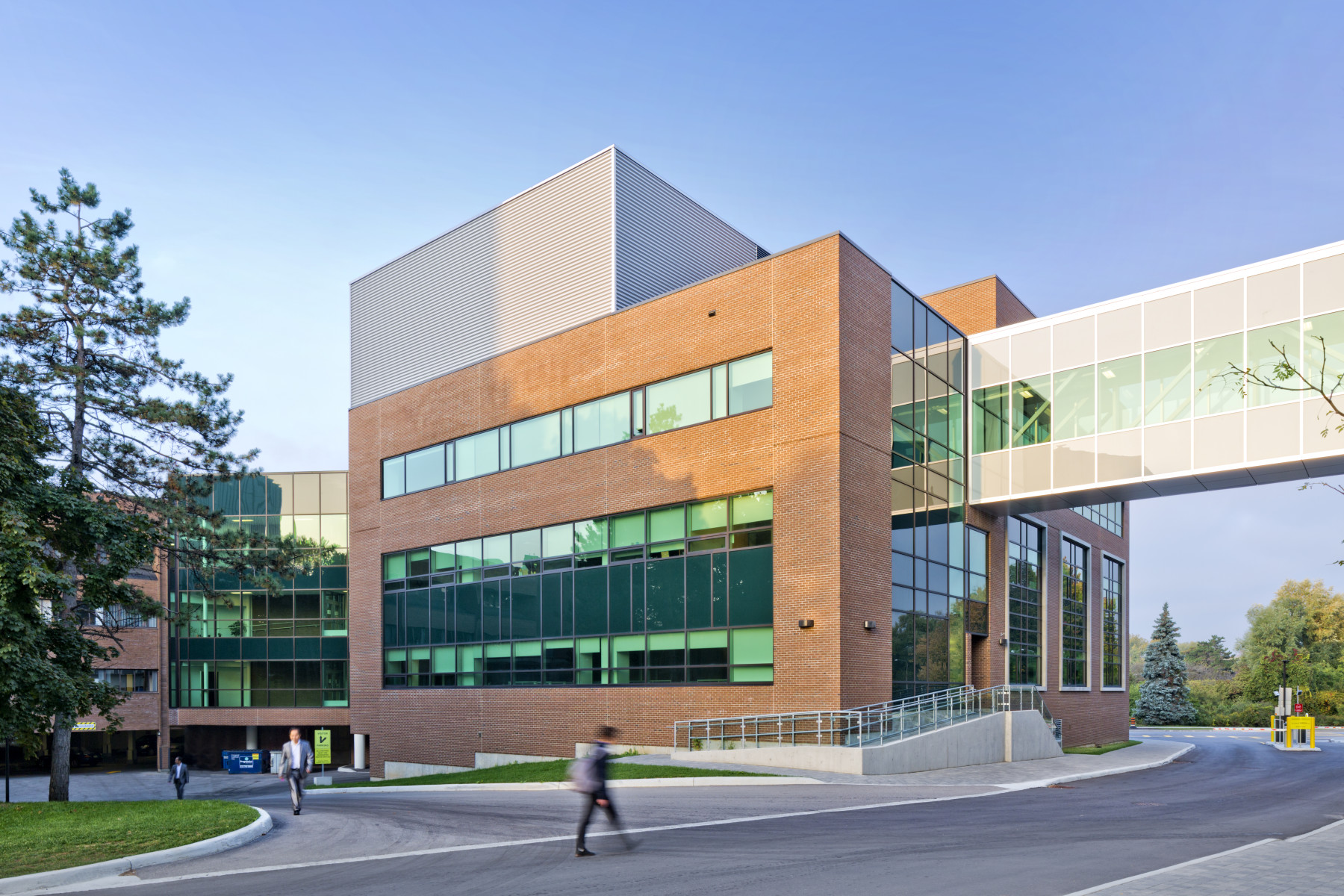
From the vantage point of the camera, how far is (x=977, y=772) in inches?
920

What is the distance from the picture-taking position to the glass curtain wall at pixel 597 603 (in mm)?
25312

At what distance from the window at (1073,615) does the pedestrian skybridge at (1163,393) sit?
831cm

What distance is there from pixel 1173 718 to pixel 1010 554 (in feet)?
164

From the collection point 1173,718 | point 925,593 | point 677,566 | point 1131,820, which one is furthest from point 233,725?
point 1173,718

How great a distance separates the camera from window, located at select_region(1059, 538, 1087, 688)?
36.7m

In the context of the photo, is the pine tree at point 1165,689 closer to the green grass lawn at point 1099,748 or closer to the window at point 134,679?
the green grass lawn at point 1099,748

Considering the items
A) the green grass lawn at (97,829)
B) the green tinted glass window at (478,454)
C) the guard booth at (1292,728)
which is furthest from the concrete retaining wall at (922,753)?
the guard booth at (1292,728)

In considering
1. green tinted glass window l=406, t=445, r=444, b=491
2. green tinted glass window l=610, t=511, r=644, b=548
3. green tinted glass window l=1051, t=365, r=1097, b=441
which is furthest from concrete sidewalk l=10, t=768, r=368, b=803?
green tinted glass window l=1051, t=365, r=1097, b=441

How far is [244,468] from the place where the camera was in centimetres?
2938

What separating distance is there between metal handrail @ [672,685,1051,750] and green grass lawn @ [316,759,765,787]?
232 centimetres

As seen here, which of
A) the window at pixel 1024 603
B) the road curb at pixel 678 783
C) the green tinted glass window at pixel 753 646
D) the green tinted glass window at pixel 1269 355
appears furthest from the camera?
the window at pixel 1024 603

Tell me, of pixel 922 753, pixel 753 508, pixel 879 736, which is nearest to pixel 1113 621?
pixel 922 753

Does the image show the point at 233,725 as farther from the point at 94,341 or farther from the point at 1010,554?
the point at 1010,554

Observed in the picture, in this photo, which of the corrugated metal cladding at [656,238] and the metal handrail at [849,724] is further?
the corrugated metal cladding at [656,238]
